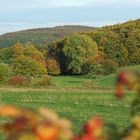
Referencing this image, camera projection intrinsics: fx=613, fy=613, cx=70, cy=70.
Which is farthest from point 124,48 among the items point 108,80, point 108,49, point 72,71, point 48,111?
point 48,111

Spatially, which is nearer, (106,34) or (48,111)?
(48,111)

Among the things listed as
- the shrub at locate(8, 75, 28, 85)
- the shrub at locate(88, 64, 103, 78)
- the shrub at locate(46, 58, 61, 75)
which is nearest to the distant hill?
the shrub at locate(46, 58, 61, 75)

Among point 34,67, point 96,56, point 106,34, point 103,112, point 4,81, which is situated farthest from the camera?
point 106,34

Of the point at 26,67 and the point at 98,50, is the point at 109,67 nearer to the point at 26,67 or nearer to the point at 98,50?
the point at 98,50

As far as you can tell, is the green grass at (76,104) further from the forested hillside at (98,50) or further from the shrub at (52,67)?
the forested hillside at (98,50)

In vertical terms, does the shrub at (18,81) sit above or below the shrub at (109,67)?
above

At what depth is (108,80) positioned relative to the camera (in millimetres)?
40875

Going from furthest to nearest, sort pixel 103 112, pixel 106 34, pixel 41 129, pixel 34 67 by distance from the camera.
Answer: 1. pixel 106 34
2. pixel 34 67
3. pixel 103 112
4. pixel 41 129

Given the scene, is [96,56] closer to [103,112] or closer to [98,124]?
[103,112]

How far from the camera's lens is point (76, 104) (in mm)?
23219

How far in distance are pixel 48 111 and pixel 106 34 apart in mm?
60335

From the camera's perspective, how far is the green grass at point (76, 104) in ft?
61.0

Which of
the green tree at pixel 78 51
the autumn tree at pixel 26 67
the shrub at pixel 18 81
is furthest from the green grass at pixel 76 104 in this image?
the green tree at pixel 78 51

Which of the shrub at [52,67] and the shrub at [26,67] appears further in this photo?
the shrub at [52,67]
